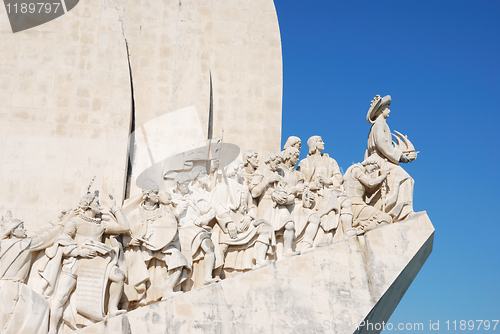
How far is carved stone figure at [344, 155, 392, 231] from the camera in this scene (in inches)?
393

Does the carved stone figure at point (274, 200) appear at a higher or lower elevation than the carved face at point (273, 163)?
lower

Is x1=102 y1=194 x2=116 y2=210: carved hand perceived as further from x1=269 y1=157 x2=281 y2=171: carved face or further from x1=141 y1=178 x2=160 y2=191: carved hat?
x1=269 y1=157 x2=281 y2=171: carved face

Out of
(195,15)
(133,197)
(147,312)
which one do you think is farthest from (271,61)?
(147,312)

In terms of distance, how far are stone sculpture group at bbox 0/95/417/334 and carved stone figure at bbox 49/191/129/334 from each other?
1cm

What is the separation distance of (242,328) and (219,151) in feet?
10.3

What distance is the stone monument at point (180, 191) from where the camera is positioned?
8.63 metres

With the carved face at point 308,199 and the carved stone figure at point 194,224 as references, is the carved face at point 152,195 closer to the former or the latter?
the carved stone figure at point 194,224

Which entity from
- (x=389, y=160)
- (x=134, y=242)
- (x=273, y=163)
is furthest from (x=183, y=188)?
(x=389, y=160)

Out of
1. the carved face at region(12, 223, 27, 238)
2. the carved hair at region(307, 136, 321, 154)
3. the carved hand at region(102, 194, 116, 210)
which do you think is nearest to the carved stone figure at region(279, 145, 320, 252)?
the carved hair at region(307, 136, 321, 154)

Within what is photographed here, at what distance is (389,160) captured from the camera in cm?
1059

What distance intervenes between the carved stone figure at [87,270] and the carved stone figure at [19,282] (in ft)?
0.52

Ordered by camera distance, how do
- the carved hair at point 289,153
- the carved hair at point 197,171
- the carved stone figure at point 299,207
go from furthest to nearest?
1. the carved hair at point 289,153
2. the carved hair at point 197,171
3. the carved stone figure at point 299,207

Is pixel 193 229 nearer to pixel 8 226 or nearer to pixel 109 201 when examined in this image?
pixel 109 201

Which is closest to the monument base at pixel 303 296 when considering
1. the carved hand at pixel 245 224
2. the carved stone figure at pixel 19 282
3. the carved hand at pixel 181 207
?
the carved stone figure at pixel 19 282
